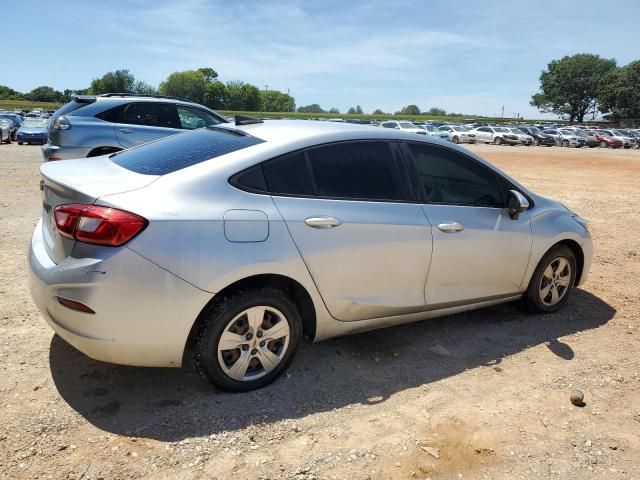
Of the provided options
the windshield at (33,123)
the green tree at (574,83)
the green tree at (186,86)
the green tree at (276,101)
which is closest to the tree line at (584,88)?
the green tree at (574,83)

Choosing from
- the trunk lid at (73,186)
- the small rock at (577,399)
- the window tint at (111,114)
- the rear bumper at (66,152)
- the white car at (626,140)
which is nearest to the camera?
the trunk lid at (73,186)

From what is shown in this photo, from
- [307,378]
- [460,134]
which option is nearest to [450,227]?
[307,378]

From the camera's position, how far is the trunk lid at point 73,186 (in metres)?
2.89

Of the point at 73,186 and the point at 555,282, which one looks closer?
the point at 73,186

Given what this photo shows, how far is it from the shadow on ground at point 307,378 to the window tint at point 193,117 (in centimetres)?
635

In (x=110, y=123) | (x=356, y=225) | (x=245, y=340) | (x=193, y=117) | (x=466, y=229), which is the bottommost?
(x=245, y=340)

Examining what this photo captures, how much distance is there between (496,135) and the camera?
4512cm

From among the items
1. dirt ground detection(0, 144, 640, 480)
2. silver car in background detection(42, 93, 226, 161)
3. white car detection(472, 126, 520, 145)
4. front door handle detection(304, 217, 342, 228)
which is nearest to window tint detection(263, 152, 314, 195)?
→ front door handle detection(304, 217, 342, 228)

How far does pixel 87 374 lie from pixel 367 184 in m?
2.16

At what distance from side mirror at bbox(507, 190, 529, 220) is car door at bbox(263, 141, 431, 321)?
2.99ft

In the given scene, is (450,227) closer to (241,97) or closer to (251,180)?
(251,180)

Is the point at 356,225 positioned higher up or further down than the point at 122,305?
higher up

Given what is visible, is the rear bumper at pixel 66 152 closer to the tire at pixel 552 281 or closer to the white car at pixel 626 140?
the tire at pixel 552 281

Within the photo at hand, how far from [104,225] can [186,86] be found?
454ft
